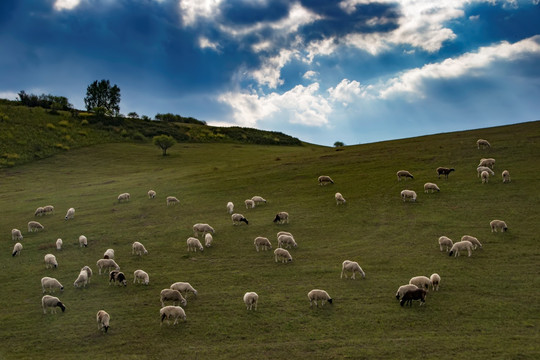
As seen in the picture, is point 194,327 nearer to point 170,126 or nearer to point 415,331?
point 415,331

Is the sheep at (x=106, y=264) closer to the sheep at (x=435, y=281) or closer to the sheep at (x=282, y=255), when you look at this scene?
the sheep at (x=282, y=255)

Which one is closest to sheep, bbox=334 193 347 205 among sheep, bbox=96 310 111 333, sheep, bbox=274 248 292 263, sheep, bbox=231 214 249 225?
sheep, bbox=231 214 249 225

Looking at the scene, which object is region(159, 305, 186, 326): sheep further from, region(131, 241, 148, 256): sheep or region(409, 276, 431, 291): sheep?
region(409, 276, 431, 291): sheep

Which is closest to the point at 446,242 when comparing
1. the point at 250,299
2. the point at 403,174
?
the point at 250,299

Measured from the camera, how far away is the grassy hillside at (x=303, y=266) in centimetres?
1495

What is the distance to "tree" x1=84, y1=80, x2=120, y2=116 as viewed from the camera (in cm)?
13175

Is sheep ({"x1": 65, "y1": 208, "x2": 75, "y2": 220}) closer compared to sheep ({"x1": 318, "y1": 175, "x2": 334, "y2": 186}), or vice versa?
sheep ({"x1": 65, "y1": 208, "x2": 75, "y2": 220})

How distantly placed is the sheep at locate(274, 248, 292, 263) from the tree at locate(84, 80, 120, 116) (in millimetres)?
123311

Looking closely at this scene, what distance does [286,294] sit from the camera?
18969 mm

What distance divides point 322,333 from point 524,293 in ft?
32.1

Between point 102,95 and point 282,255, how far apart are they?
129 meters

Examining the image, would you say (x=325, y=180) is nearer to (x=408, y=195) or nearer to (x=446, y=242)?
(x=408, y=195)

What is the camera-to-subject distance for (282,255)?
2344 cm

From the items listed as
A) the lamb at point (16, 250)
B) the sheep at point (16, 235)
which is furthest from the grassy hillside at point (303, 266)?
the lamb at point (16, 250)
